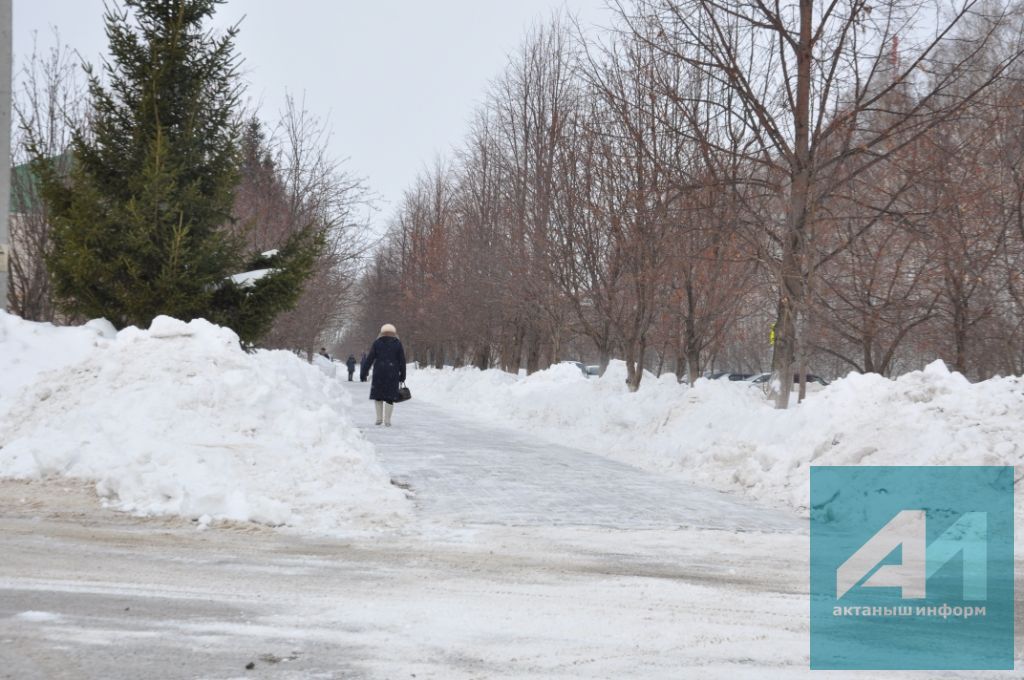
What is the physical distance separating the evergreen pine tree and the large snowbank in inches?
262

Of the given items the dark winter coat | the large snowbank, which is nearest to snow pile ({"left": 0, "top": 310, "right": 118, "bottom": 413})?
the dark winter coat

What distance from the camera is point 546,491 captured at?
10.2 m

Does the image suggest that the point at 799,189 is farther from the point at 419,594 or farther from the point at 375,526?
the point at 419,594

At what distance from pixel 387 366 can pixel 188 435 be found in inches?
316

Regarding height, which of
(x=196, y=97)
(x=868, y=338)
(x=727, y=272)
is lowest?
(x=868, y=338)

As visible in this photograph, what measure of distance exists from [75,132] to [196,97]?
1962 millimetres

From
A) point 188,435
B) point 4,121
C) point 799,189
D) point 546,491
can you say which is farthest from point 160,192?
point 799,189

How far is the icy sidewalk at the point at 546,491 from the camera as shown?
862 centimetres

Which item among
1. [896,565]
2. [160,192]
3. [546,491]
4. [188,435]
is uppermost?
[160,192]

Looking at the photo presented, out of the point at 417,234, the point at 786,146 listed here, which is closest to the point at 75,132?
the point at 786,146

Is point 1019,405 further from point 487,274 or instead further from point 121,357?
point 487,274

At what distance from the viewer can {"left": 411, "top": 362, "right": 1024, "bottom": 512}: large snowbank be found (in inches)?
381

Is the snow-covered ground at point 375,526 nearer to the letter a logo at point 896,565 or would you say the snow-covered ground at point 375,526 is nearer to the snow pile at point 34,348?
the snow pile at point 34,348

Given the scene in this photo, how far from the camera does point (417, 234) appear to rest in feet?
190
